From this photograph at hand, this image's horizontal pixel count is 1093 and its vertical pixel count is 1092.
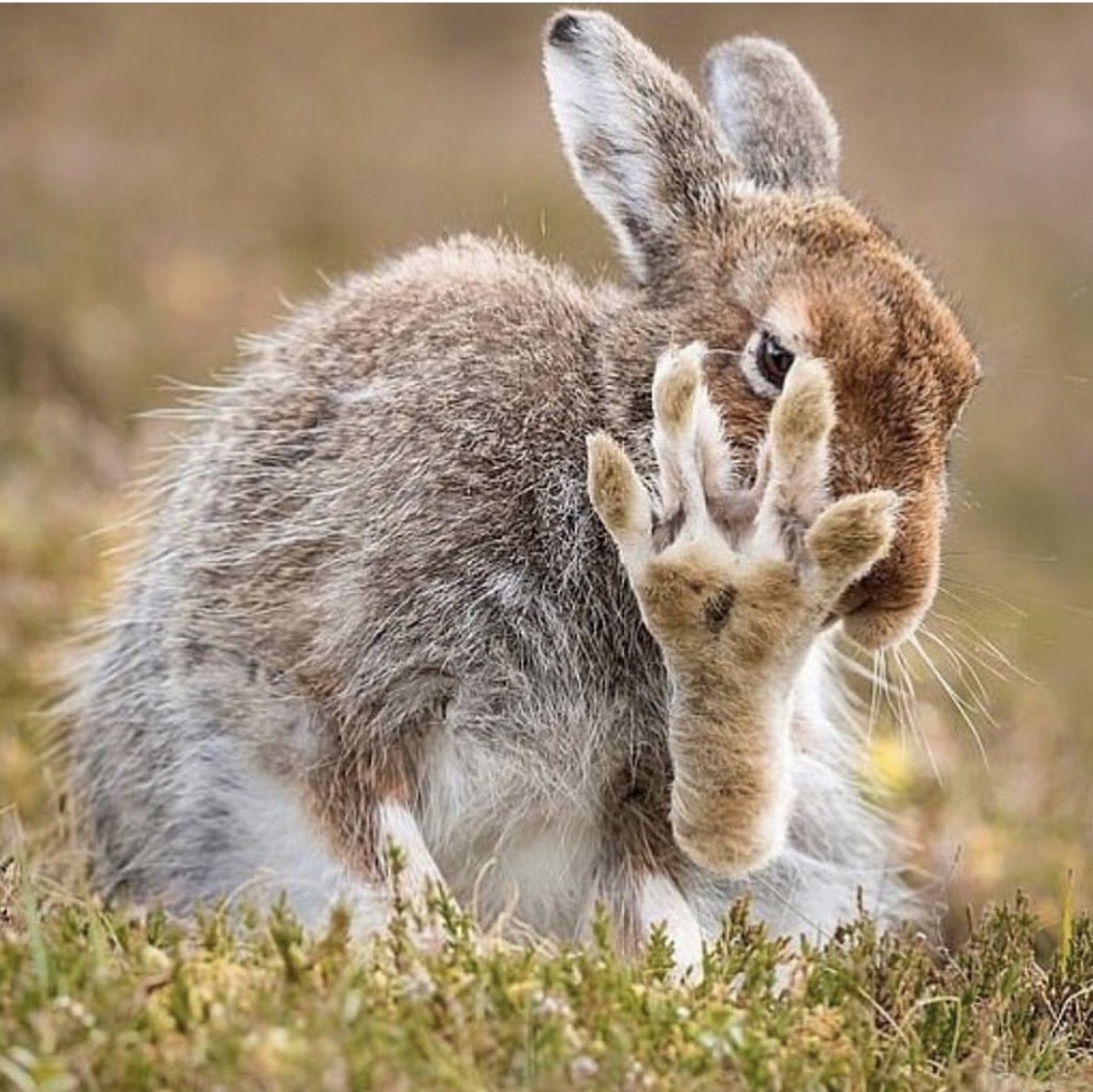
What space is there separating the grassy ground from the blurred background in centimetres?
3

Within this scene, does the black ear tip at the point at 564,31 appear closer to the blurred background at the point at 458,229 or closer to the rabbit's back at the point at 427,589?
the rabbit's back at the point at 427,589

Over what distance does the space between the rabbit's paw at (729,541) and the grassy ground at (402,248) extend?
691 millimetres

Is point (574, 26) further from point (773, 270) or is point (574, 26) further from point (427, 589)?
point (427, 589)

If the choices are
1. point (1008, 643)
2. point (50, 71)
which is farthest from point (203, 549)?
point (50, 71)

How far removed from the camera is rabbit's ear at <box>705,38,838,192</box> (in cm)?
675

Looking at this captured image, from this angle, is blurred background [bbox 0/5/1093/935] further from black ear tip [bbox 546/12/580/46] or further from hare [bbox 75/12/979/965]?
black ear tip [bbox 546/12/580/46]

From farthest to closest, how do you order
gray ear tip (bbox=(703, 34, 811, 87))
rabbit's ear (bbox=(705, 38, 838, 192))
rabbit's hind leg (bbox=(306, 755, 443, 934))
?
gray ear tip (bbox=(703, 34, 811, 87))
rabbit's ear (bbox=(705, 38, 838, 192))
rabbit's hind leg (bbox=(306, 755, 443, 934))

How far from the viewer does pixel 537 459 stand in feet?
19.6

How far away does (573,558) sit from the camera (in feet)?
19.5

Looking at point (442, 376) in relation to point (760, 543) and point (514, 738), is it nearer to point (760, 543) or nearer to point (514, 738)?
point (514, 738)

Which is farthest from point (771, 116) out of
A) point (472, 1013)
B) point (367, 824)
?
point (472, 1013)

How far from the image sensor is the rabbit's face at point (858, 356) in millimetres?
5336

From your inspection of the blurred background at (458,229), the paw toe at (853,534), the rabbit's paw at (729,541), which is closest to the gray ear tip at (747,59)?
the blurred background at (458,229)

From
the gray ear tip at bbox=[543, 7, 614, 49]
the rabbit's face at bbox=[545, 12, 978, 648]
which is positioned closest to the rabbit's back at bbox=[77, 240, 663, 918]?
the rabbit's face at bbox=[545, 12, 978, 648]
